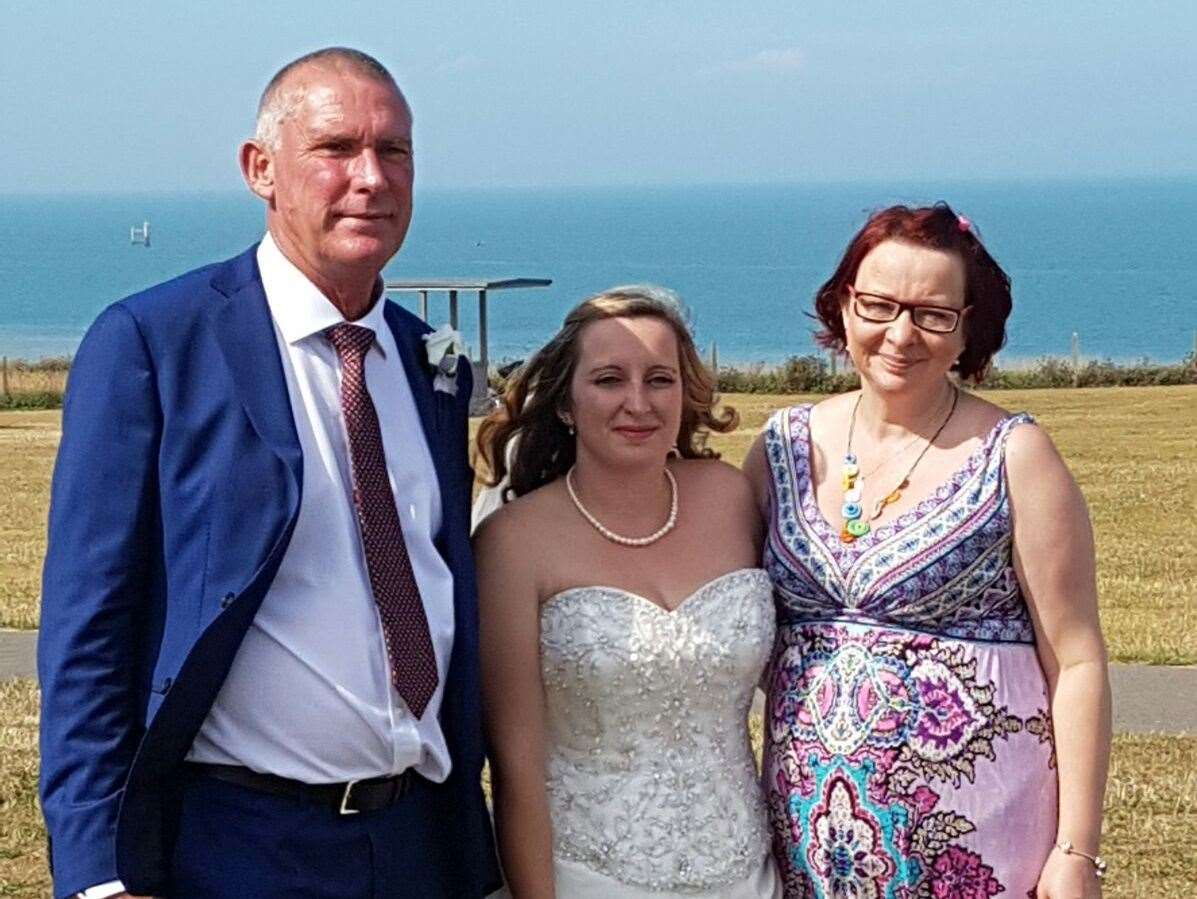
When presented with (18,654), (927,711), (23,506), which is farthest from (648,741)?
(23,506)

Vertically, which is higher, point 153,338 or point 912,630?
point 153,338

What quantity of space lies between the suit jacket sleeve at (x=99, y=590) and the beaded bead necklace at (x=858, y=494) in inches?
55.1

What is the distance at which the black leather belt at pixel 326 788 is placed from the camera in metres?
3.39

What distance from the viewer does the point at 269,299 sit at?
139 inches

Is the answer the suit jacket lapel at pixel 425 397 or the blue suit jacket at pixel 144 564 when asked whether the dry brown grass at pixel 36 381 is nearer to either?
the suit jacket lapel at pixel 425 397

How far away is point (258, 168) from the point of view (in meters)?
3.55

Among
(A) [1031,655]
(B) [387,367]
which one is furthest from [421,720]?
(A) [1031,655]

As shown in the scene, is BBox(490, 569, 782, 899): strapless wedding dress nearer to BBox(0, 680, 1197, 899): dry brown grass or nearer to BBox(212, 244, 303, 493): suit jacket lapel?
BBox(212, 244, 303, 493): suit jacket lapel

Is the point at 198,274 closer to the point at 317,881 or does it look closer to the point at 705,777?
the point at 317,881

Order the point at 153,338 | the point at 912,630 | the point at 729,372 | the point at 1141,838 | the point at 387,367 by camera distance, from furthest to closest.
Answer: the point at 729,372
the point at 1141,838
the point at 912,630
the point at 387,367
the point at 153,338

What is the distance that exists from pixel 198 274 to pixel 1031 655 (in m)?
1.77

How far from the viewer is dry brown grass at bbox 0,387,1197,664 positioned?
1091 centimetres

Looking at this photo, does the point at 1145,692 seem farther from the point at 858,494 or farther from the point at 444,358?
the point at 444,358

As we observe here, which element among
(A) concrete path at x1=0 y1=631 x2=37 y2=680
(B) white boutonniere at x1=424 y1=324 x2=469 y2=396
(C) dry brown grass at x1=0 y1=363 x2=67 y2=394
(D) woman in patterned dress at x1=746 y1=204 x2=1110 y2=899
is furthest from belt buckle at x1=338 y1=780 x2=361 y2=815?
(C) dry brown grass at x1=0 y1=363 x2=67 y2=394
